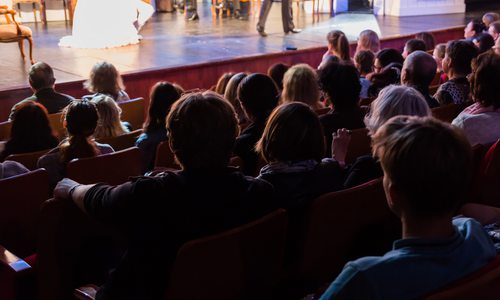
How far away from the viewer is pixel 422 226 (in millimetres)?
1235

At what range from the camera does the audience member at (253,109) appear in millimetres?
2766

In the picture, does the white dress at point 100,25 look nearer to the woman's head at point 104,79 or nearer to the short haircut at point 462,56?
the woman's head at point 104,79

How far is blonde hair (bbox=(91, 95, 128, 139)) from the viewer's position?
320 centimetres

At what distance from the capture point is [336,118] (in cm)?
293

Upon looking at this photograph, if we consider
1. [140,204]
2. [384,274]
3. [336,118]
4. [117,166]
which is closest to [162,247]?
[140,204]

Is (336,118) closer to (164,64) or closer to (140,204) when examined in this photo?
(140,204)

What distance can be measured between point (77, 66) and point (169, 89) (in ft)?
10.6

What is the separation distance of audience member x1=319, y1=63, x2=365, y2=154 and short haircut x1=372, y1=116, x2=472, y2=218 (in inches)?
65.4

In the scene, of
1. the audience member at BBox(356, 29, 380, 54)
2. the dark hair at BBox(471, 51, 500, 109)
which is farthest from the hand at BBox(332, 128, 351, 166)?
the audience member at BBox(356, 29, 380, 54)

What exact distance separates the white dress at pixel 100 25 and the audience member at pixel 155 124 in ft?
15.0

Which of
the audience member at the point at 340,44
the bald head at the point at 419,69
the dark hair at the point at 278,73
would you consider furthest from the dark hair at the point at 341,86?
the audience member at the point at 340,44

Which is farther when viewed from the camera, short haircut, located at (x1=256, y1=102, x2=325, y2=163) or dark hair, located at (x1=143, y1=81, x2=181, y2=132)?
dark hair, located at (x1=143, y1=81, x2=181, y2=132)

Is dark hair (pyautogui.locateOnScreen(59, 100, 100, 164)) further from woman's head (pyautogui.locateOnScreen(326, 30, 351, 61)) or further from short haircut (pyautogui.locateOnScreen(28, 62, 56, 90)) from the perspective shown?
woman's head (pyautogui.locateOnScreen(326, 30, 351, 61))

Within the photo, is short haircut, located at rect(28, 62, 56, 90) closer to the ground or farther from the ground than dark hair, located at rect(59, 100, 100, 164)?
farther from the ground
